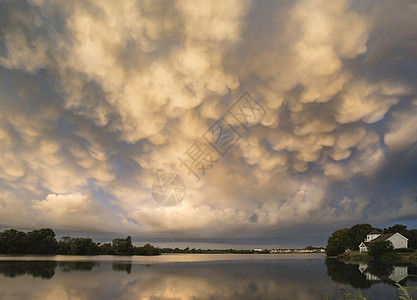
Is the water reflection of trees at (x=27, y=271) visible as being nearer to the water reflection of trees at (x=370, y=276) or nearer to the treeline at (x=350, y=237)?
the water reflection of trees at (x=370, y=276)

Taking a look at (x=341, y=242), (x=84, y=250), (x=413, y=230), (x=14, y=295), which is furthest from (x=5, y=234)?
(x=413, y=230)

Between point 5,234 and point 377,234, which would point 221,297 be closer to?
point 377,234

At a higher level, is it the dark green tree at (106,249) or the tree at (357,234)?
the tree at (357,234)

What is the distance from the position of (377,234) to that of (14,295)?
323 ft

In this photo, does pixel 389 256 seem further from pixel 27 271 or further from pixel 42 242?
pixel 42 242

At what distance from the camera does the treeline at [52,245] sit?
84.4 meters

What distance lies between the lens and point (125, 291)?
68.2 feet

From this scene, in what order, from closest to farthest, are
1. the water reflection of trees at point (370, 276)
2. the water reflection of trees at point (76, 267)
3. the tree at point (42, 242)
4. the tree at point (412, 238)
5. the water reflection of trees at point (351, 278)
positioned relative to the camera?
the water reflection of trees at point (351, 278) → the water reflection of trees at point (370, 276) → the water reflection of trees at point (76, 267) → the tree at point (412, 238) → the tree at point (42, 242)

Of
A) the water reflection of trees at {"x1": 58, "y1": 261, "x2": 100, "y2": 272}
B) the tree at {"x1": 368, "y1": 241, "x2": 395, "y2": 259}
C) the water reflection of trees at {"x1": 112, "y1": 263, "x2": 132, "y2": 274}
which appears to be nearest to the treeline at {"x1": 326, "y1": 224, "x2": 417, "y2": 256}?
the tree at {"x1": 368, "y1": 241, "x2": 395, "y2": 259}

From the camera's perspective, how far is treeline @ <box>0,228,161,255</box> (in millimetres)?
84438

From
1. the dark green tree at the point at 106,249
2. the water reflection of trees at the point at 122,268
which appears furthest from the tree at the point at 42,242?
the water reflection of trees at the point at 122,268

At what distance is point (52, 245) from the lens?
94.1 meters

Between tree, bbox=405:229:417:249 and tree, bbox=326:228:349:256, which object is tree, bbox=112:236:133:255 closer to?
tree, bbox=326:228:349:256

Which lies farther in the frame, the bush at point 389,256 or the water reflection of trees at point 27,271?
the bush at point 389,256
